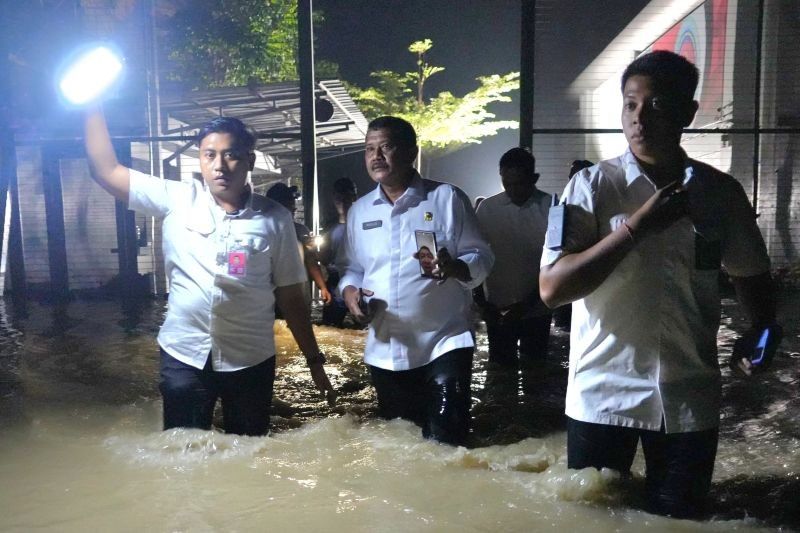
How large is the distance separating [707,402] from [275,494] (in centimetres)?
203

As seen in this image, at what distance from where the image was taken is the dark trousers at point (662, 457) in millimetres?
2656

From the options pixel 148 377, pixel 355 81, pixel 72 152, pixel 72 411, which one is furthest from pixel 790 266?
pixel 355 81

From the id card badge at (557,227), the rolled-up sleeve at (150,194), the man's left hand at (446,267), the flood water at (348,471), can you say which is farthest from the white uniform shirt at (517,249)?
the id card badge at (557,227)

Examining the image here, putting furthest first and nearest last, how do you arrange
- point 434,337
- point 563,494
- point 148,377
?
point 148,377
point 434,337
point 563,494

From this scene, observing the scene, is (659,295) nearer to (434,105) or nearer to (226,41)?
(226,41)

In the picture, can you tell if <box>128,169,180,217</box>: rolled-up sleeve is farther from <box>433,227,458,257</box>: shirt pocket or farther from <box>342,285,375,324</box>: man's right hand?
<box>433,227,458,257</box>: shirt pocket

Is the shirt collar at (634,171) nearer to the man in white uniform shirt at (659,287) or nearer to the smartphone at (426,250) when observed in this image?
the man in white uniform shirt at (659,287)

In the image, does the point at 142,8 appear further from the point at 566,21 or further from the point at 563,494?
the point at 563,494

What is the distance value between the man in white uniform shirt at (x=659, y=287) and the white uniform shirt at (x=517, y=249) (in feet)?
12.7

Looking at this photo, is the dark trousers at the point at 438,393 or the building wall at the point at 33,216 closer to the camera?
the dark trousers at the point at 438,393

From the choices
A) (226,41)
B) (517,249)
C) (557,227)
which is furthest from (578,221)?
(226,41)

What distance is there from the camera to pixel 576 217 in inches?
102

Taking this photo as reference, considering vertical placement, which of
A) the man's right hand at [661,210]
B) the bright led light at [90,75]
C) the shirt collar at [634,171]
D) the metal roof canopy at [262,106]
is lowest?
the man's right hand at [661,210]

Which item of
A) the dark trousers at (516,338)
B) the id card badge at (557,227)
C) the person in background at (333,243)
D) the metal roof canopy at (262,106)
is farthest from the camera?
the metal roof canopy at (262,106)
